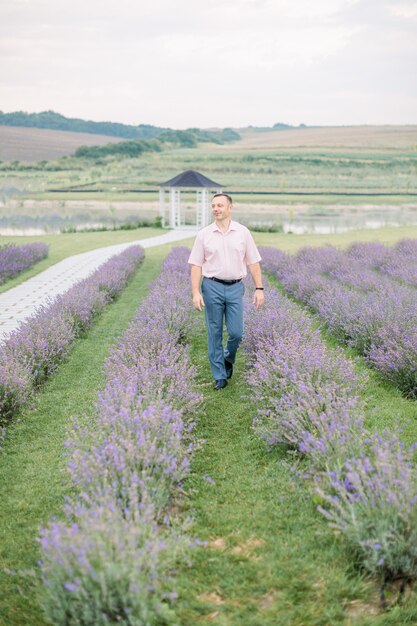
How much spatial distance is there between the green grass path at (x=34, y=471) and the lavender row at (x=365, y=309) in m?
2.67

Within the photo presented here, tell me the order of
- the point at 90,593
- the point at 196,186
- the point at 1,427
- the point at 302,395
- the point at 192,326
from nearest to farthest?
the point at 90,593
the point at 302,395
the point at 1,427
the point at 192,326
the point at 196,186

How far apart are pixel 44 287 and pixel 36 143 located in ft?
226

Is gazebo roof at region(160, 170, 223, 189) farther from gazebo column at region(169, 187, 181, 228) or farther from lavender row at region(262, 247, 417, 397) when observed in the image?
lavender row at region(262, 247, 417, 397)

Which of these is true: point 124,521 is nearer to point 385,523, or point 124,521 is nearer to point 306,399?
point 385,523

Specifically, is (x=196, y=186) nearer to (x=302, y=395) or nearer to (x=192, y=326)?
(x=192, y=326)

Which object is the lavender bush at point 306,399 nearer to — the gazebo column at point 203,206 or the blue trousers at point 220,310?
the blue trousers at point 220,310

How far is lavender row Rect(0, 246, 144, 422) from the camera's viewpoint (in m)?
4.87

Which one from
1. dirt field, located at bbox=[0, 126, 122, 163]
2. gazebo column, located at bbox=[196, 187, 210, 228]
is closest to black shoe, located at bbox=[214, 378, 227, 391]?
gazebo column, located at bbox=[196, 187, 210, 228]

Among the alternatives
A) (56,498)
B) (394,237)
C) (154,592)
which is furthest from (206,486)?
(394,237)

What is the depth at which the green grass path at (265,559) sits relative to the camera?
2549 millimetres

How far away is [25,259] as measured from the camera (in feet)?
44.7

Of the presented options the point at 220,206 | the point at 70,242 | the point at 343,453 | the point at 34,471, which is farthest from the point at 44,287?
the point at 343,453

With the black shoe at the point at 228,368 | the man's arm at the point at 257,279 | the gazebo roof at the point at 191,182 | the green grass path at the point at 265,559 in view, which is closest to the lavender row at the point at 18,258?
the black shoe at the point at 228,368

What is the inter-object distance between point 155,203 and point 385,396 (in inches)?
1411
